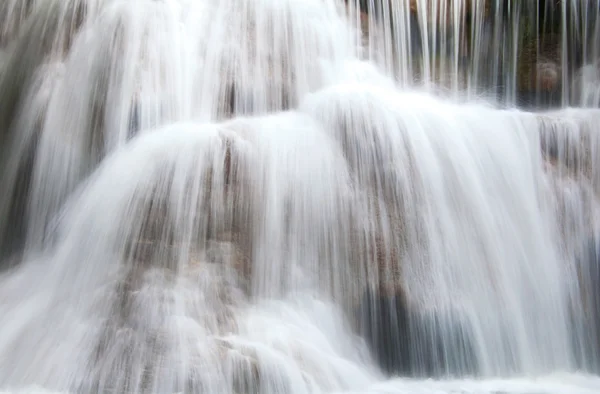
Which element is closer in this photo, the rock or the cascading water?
the cascading water

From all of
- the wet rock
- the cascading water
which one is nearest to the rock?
the cascading water

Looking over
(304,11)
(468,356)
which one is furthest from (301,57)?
(468,356)

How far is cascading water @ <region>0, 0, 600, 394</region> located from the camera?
5641 mm

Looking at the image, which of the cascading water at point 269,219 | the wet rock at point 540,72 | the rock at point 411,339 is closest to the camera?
the cascading water at point 269,219

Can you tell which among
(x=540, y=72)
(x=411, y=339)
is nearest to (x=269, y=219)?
(x=411, y=339)

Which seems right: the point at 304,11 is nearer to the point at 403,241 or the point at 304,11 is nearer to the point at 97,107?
the point at 97,107

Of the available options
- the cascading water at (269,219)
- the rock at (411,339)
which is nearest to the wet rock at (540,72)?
the cascading water at (269,219)

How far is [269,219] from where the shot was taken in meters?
6.47

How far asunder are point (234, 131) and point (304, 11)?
9.45ft

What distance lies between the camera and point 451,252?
21.6 feet

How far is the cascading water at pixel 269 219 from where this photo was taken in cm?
564

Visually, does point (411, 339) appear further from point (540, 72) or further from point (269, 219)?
point (540, 72)

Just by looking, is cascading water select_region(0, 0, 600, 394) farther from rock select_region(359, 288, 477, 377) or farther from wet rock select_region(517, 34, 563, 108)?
wet rock select_region(517, 34, 563, 108)

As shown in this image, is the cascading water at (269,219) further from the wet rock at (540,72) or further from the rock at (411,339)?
the wet rock at (540,72)
